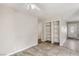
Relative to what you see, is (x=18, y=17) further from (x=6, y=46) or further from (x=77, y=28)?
(x=77, y=28)

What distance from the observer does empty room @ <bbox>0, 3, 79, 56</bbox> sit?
2.17 metres

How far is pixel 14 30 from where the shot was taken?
2.62 m

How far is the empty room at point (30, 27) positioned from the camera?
2171 millimetres

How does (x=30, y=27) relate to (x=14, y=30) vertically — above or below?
above

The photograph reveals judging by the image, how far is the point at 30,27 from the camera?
346 centimetres

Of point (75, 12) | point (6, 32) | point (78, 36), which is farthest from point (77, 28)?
point (6, 32)

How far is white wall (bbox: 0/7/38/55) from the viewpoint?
2250mm

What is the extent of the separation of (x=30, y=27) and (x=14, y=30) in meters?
0.98

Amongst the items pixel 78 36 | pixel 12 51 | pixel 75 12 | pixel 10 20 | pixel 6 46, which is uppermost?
pixel 75 12

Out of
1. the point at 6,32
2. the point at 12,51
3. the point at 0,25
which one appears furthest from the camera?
the point at 12,51

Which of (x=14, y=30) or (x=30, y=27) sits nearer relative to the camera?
(x=14, y=30)

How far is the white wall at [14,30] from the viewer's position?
2.25 m

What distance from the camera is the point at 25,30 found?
316 cm

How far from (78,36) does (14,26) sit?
2.21 meters
